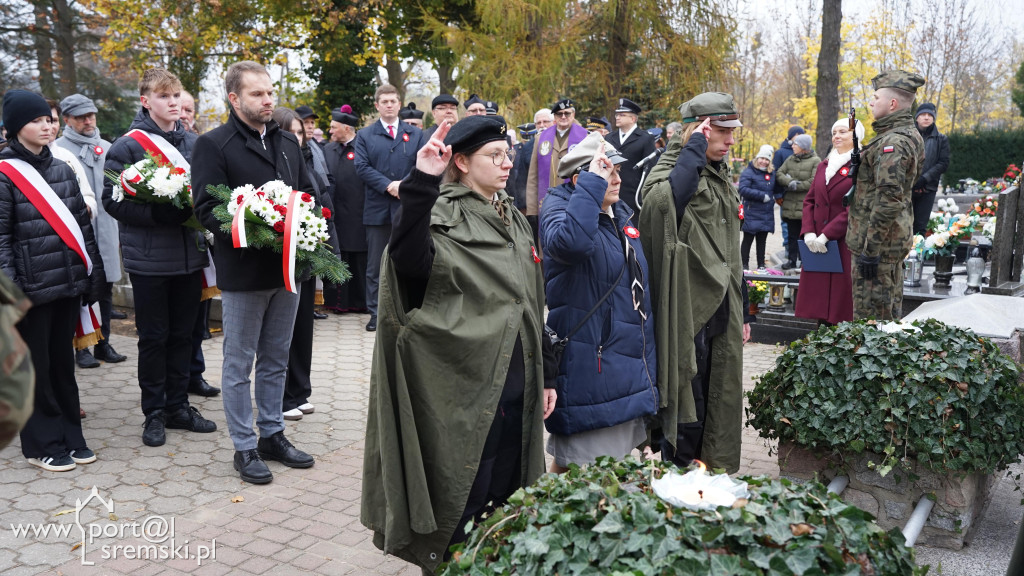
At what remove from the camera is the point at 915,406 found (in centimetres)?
392

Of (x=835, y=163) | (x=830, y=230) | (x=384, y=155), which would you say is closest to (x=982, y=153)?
(x=835, y=163)

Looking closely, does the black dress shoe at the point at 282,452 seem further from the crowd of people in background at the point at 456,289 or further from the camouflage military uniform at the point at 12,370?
the camouflage military uniform at the point at 12,370

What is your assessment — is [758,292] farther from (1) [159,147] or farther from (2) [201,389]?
(1) [159,147]

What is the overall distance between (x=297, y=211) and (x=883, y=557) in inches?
135

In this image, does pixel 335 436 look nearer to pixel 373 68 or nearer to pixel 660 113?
pixel 373 68

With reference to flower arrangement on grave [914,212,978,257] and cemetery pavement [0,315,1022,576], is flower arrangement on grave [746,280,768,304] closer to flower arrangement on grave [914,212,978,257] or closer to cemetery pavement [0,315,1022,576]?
flower arrangement on grave [914,212,978,257]

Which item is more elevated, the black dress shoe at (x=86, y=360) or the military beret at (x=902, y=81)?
the military beret at (x=902, y=81)

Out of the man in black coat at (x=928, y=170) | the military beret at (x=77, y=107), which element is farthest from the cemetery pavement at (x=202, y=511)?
the man in black coat at (x=928, y=170)

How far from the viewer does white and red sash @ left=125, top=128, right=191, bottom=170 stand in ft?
17.9

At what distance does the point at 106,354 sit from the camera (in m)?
7.73

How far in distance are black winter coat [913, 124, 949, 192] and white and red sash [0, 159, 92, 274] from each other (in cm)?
938

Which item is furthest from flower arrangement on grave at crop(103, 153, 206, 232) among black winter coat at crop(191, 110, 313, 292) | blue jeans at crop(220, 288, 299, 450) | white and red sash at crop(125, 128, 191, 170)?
blue jeans at crop(220, 288, 299, 450)

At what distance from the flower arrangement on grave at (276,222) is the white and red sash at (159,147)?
3.64 feet

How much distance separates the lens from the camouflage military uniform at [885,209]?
6254 millimetres
